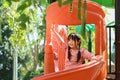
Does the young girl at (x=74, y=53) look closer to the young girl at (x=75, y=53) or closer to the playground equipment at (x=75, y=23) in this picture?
the young girl at (x=75, y=53)

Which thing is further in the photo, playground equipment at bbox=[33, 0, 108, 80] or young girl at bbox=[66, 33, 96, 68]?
young girl at bbox=[66, 33, 96, 68]

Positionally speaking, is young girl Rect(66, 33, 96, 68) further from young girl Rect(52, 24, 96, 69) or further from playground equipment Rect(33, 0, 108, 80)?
playground equipment Rect(33, 0, 108, 80)

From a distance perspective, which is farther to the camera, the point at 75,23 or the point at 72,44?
the point at 72,44

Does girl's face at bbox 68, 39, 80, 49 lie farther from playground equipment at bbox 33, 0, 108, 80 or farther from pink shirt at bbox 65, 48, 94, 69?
playground equipment at bbox 33, 0, 108, 80

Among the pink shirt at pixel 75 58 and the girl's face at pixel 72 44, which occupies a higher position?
the girl's face at pixel 72 44

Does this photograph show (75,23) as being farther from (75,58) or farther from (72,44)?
(75,58)

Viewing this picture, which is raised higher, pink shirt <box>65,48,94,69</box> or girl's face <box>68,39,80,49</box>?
girl's face <box>68,39,80,49</box>

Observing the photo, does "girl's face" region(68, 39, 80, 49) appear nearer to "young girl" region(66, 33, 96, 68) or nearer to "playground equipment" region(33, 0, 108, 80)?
"young girl" region(66, 33, 96, 68)

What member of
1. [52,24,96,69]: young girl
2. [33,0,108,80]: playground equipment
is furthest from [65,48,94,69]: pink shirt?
[33,0,108,80]: playground equipment

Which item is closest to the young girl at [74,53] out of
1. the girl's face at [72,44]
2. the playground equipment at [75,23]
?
the girl's face at [72,44]

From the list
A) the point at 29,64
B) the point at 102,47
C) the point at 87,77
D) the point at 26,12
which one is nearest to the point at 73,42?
the point at 102,47

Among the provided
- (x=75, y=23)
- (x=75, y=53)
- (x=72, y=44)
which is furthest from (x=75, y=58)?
(x=75, y=23)

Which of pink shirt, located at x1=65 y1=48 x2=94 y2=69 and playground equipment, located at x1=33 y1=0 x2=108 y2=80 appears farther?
pink shirt, located at x1=65 y1=48 x2=94 y2=69

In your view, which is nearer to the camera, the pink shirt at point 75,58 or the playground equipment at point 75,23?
the playground equipment at point 75,23
